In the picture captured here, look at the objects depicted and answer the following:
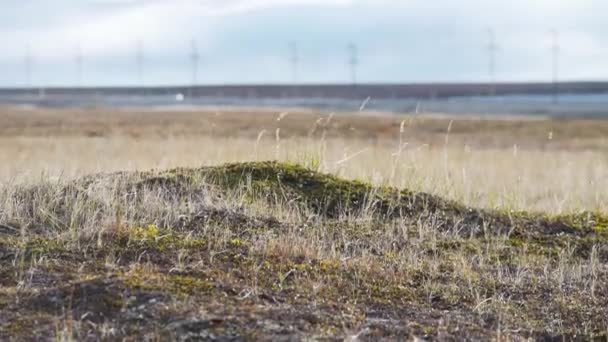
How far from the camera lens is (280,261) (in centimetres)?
617

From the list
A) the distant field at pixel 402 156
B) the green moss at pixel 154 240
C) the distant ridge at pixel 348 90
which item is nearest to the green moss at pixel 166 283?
the green moss at pixel 154 240

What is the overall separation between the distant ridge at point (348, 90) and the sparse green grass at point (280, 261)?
129567mm

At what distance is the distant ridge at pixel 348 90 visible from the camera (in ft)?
464

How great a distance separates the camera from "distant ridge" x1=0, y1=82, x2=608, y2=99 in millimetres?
141500

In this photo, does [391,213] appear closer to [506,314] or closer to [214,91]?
[506,314]

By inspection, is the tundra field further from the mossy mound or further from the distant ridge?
the distant ridge

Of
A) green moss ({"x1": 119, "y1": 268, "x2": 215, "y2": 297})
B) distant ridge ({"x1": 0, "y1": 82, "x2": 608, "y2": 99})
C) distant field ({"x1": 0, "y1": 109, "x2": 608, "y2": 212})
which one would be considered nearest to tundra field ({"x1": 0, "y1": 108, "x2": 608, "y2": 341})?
green moss ({"x1": 119, "y1": 268, "x2": 215, "y2": 297})

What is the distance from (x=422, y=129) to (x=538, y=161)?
74.3 ft

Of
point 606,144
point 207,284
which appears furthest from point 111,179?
point 606,144

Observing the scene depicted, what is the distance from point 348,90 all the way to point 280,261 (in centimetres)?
14711

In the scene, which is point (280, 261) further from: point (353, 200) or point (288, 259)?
point (353, 200)

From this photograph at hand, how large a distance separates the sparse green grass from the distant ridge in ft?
425

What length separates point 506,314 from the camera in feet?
18.5

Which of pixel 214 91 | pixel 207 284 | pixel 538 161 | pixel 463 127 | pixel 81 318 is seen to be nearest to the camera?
pixel 81 318
